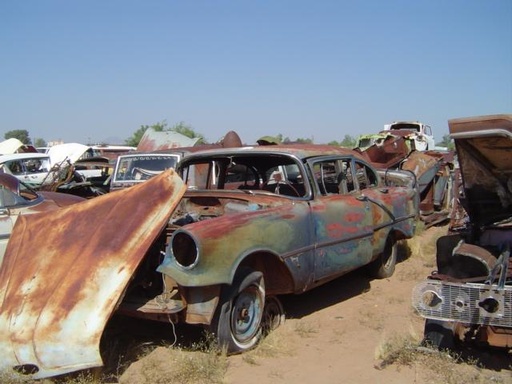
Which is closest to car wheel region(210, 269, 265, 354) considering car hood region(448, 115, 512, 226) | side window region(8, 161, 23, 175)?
car hood region(448, 115, 512, 226)

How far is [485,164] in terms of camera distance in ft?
13.1

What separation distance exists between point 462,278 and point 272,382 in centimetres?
168

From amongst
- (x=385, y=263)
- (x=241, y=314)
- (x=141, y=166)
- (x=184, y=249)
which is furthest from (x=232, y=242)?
(x=141, y=166)

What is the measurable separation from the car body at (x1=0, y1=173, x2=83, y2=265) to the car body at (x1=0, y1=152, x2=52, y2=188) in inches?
365

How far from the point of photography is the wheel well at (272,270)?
178 inches

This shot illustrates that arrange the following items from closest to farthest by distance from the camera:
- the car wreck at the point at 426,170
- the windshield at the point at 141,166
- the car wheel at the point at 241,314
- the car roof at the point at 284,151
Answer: the car wheel at the point at 241,314
the car roof at the point at 284,151
the windshield at the point at 141,166
the car wreck at the point at 426,170

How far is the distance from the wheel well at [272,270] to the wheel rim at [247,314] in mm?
241

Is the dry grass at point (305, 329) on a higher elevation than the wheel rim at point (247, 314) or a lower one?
lower

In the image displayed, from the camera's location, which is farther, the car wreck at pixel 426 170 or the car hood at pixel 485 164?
the car wreck at pixel 426 170

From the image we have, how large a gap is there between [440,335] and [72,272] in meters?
2.89

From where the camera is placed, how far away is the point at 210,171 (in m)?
6.16

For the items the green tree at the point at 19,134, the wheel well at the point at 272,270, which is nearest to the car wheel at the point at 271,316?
the wheel well at the point at 272,270

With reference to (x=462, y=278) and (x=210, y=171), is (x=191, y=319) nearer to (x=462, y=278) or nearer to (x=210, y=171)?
(x=462, y=278)

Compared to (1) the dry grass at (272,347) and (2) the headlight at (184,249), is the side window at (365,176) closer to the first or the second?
(1) the dry grass at (272,347)
